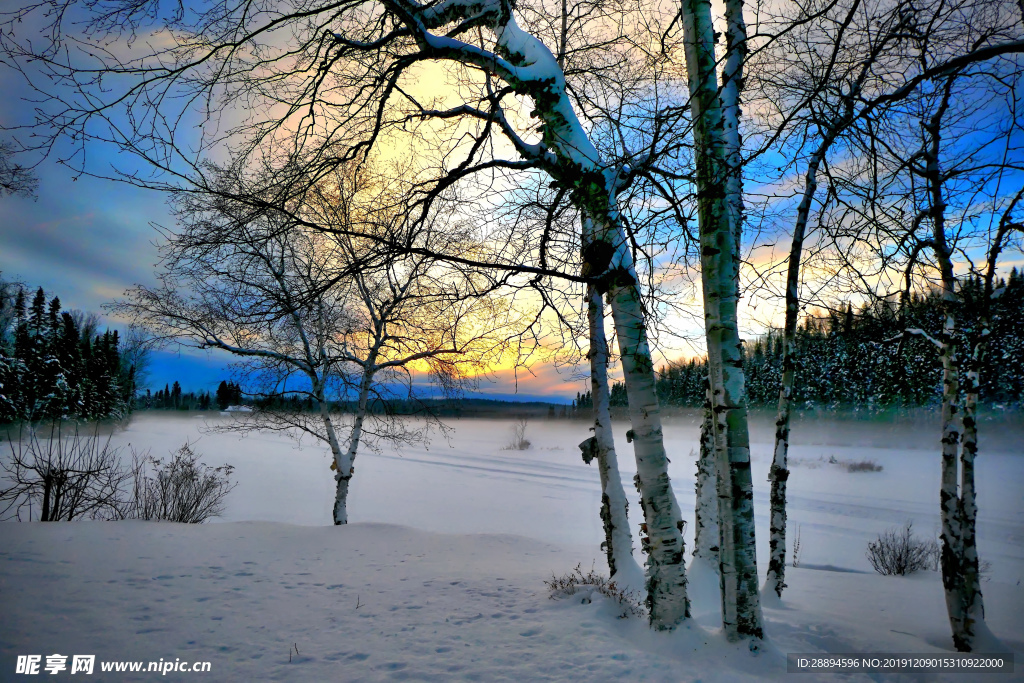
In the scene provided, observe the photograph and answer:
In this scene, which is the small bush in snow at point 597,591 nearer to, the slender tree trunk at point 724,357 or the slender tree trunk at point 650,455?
the slender tree trunk at point 650,455

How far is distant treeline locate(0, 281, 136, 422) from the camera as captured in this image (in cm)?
1045

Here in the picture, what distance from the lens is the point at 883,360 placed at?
6.93 metres

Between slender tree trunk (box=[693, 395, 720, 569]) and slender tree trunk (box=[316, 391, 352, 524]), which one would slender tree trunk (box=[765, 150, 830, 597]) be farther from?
slender tree trunk (box=[316, 391, 352, 524])

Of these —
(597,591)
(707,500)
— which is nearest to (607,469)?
(707,500)

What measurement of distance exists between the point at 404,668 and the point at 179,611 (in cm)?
274

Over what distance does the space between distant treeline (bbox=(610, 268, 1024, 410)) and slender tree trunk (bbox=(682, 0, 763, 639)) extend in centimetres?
36

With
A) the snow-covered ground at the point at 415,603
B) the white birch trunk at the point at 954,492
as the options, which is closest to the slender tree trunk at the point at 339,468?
the snow-covered ground at the point at 415,603

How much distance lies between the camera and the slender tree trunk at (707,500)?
5.64m

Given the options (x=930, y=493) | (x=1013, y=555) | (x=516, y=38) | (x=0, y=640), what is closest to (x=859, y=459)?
(x=930, y=493)

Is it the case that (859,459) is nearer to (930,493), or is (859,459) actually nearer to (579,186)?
(930,493)

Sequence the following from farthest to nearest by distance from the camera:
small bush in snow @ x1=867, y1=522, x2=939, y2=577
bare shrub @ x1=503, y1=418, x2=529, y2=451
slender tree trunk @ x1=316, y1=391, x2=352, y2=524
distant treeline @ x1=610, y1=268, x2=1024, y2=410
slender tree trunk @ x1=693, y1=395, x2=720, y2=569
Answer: bare shrub @ x1=503, y1=418, x2=529, y2=451 → slender tree trunk @ x1=316, y1=391, x2=352, y2=524 → small bush in snow @ x1=867, y1=522, x2=939, y2=577 → slender tree trunk @ x1=693, y1=395, x2=720, y2=569 → distant treeline @ x1=610, y1=268, x2=1024, y2=410

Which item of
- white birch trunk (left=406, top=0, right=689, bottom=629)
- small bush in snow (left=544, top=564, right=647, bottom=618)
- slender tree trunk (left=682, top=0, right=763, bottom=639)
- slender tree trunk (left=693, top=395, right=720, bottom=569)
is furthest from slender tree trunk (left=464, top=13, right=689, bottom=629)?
slender tree trunk (left=693, top=395, right=720, bottom=569)

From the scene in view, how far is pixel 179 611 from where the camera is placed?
15.2 ft

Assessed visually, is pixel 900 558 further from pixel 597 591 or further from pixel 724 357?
pixel 724 357
